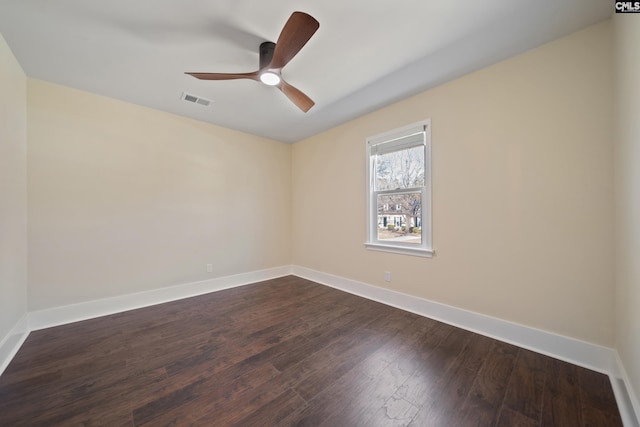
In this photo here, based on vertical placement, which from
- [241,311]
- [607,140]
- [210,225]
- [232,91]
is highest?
[232,91]

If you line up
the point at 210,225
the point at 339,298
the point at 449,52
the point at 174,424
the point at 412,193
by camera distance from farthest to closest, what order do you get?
the point at 210,225, the point at 339,298, the point at 412,193, the point at 449,52, the point at 174,424

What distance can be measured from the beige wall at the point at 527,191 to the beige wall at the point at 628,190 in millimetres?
132

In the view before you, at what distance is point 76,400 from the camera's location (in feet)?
4.96

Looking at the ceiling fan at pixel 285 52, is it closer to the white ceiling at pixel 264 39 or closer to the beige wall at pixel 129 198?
the white ceiling at pixel 264 39

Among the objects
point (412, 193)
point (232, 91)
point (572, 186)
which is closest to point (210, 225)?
point (232, 91)

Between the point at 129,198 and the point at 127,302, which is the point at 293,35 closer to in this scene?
the point at 129,198

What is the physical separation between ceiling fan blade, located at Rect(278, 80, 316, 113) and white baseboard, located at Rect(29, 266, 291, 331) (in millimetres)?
2926

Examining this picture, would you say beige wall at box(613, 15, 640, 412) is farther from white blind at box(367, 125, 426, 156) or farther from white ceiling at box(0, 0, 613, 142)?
white blind at box(367, 125, 426, 156)

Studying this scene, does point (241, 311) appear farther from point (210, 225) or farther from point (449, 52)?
point (449, 52)

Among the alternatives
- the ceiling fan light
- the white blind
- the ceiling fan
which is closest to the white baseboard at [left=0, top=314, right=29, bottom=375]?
the ceiling fan

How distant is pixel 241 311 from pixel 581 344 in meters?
3.21

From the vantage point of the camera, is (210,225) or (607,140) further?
(210,225)

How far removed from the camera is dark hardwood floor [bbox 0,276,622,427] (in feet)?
4.55

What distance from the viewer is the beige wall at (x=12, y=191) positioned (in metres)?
1.91
